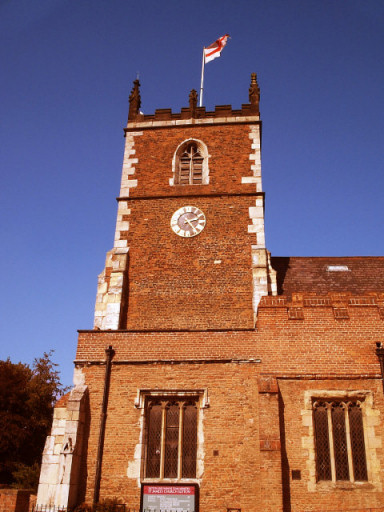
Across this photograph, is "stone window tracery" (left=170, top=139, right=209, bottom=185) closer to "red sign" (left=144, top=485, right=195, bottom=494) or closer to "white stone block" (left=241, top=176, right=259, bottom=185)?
"white stone block" (left=241, top=176, right=259, bottom=185)

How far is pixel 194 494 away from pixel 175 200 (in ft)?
34.3

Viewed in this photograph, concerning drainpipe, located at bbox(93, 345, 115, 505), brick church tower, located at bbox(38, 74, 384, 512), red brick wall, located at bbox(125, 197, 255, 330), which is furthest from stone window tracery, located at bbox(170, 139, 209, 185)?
drainpipe, located at bbox(93, 345, 115, 505)

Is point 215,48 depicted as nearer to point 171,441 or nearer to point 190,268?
point 190,268

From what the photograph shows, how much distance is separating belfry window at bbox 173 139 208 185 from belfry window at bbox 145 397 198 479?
911 cm

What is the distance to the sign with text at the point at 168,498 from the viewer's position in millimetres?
11609

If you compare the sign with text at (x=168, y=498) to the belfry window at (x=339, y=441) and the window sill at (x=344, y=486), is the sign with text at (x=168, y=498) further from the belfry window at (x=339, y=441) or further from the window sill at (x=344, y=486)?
the belfry window at (x=339, y=441)

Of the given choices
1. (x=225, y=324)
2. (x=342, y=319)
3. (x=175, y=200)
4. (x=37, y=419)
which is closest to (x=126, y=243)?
(x=175, y=200)

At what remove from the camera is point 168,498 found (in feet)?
38.7

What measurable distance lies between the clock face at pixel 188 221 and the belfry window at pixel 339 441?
784 centimetres

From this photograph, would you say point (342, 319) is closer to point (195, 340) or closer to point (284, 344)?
point (284, 344)

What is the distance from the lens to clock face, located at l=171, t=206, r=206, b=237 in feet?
57.7

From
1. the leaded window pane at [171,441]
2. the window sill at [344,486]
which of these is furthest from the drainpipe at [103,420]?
the window sill at [344,486]

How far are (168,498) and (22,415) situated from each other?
1733 centimetres

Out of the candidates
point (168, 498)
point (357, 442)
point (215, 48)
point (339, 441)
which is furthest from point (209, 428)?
point (215, 48)
